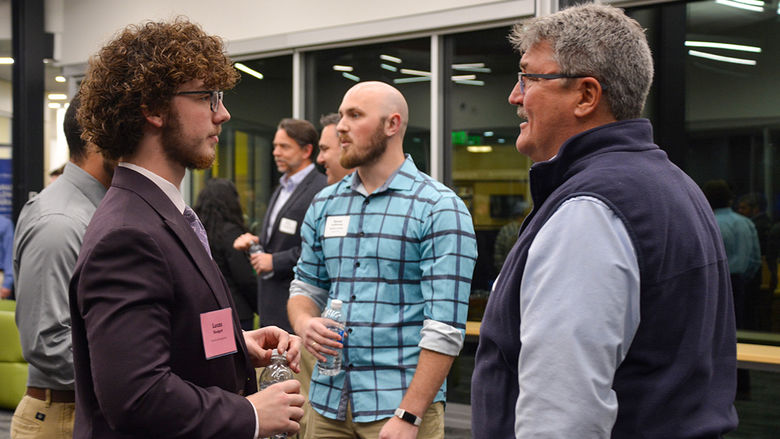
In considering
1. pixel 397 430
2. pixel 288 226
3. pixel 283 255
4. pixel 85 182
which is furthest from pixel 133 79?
pixel 288 226

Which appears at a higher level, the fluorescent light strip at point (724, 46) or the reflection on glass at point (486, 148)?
the fluorescent light strip at point (724, 46)

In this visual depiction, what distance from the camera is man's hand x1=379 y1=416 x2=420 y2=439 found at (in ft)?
7.76

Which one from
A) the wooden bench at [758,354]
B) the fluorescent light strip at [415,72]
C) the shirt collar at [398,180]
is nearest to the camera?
the shirt collar at [398,180]

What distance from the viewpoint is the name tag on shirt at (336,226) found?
2.75m

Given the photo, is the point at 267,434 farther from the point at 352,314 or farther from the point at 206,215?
the point at 206,215

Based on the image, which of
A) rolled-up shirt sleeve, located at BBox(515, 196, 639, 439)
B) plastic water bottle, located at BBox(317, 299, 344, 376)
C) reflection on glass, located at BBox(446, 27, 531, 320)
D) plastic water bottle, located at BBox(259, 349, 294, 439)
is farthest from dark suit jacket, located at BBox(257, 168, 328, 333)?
rolled-up shirt sleeve, located at BBox(515, 196, 639, 439)

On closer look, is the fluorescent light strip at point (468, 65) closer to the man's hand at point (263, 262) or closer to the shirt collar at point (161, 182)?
the man's hand at point (263, 262)

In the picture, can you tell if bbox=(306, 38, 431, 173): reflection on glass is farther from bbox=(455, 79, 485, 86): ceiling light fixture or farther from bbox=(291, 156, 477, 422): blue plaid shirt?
bbox=(291, 156, 477, 422): blue plaid shirt

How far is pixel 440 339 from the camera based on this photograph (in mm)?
2449

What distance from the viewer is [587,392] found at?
1.28m

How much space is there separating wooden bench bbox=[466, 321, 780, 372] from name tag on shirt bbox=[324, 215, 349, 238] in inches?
106

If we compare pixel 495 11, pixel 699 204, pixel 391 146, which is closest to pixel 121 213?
pixel 699 204

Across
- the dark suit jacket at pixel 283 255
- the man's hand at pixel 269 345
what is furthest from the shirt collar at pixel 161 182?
the dark suit jacket at pixel 283 255

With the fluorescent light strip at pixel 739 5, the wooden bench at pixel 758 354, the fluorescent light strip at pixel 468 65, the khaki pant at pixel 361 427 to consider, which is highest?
the fluorescent light strip at pixel 739 5
